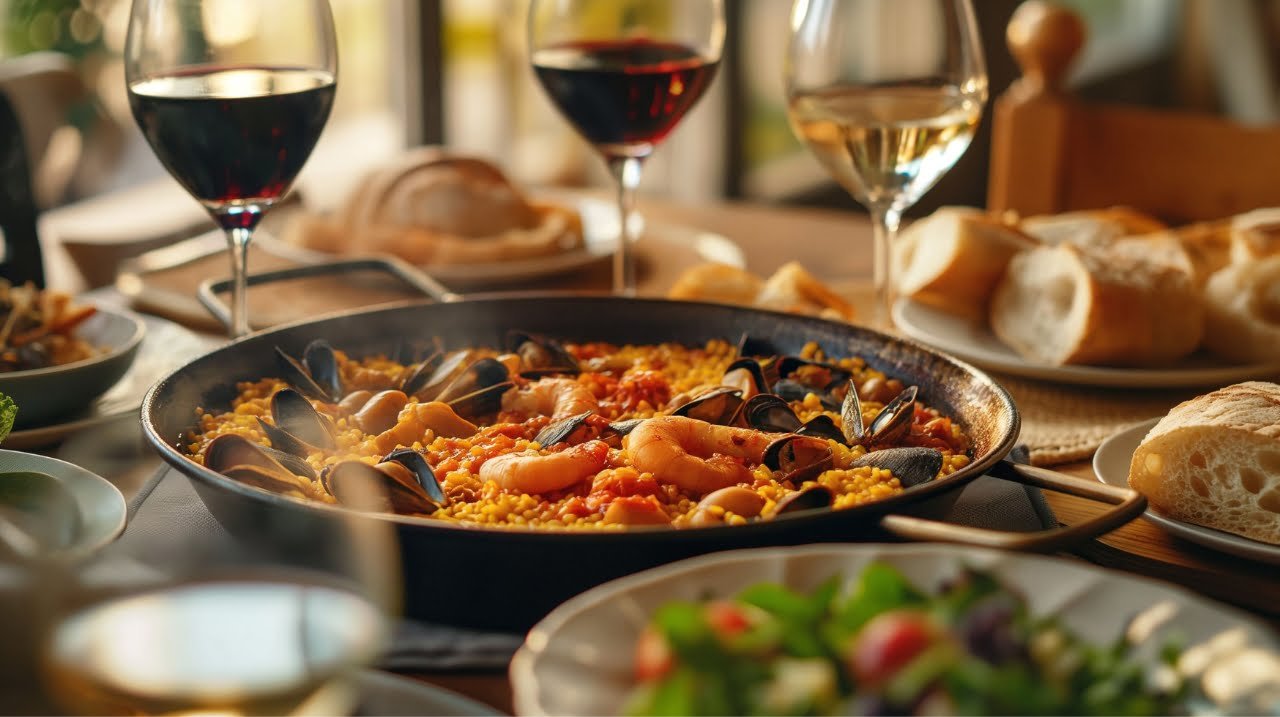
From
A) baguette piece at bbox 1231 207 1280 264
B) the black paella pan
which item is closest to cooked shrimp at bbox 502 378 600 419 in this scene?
the black paella pan

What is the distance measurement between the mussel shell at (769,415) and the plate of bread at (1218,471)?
0.98 feet

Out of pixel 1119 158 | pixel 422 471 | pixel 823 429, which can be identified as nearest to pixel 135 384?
pixel 422 471

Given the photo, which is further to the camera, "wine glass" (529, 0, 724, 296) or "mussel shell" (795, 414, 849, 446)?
"wine glass" (529, 0, 724, 296)

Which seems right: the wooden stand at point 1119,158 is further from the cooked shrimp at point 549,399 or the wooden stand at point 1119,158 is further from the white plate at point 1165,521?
the cooked shrimp at point 549,399

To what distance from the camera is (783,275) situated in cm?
169

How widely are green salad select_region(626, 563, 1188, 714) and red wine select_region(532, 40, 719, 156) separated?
1127mm

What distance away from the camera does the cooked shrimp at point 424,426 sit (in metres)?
1.15

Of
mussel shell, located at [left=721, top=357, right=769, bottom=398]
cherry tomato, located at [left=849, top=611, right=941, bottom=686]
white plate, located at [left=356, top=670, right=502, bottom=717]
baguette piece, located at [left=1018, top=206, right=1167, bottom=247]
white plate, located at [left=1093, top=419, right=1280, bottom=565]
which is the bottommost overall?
white plate, located at [left=1093, top=419, right=1280, bottom=565]

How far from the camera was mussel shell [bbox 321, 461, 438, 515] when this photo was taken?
0.94m

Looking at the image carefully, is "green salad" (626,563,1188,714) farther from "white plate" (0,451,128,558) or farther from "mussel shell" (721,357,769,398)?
"mussel shell" (721,357,769,398)

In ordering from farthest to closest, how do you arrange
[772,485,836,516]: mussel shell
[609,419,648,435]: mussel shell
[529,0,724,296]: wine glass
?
[529,0,724,296]: wine glass < [609,419,648,435]: mussel shell < [772,485,836,516]: mussel shell

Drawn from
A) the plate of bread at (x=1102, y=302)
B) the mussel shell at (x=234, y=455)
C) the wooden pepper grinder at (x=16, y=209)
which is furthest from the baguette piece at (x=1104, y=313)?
the wooden pepper grinder at (x=16, y=209)

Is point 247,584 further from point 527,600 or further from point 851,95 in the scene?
point 851,95

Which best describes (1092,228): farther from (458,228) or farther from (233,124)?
(233,124)
